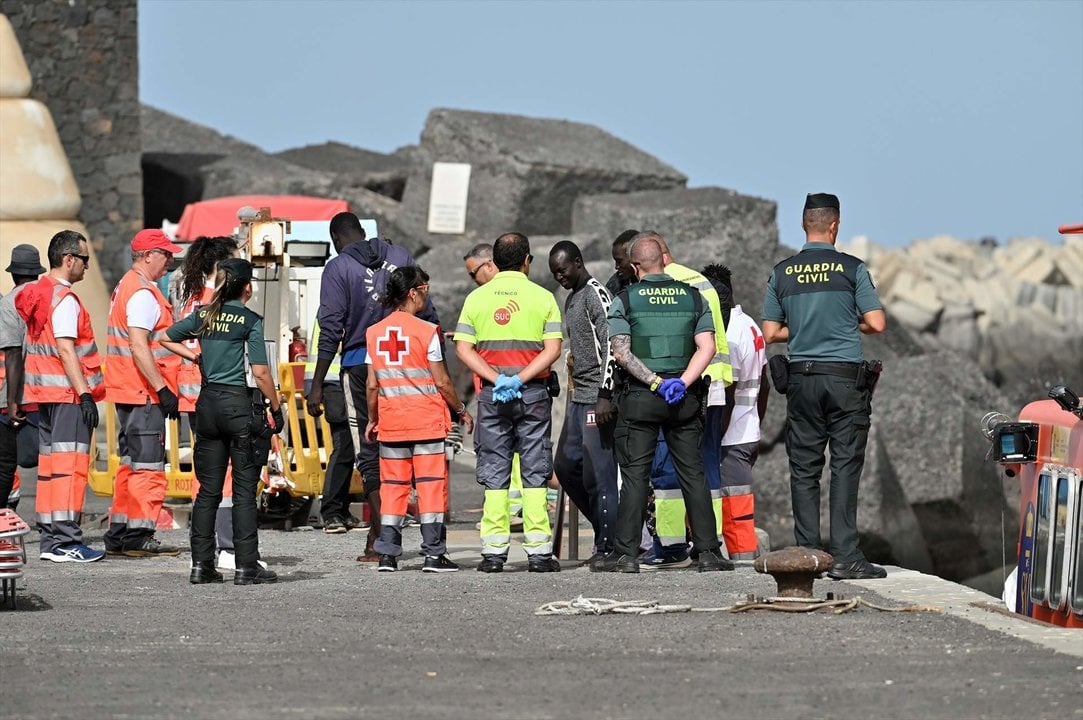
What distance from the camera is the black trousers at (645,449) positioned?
10.9 m

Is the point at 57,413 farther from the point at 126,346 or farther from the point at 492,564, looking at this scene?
the point at 492,564

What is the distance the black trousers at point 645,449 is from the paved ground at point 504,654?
1.23ft

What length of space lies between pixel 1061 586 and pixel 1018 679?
5.31ft

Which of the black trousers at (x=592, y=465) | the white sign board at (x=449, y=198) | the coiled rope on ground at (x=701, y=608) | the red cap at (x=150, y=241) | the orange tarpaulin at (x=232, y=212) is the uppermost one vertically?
the white sign board at (x=449, y=198)

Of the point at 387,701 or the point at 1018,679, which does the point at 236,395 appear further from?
the point at 1018,679

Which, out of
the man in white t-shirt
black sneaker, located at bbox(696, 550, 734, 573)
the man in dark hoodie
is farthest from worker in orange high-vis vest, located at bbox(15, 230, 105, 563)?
the man in white t-shirt

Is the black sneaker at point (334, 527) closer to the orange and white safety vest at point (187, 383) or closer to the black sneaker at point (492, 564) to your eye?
the orange and white safety vest at point (187, 383)

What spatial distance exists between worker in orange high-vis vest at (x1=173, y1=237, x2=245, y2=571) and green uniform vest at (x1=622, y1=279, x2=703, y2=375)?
228 centimetres

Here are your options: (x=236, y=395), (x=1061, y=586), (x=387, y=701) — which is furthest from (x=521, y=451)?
(x=387, y=701)

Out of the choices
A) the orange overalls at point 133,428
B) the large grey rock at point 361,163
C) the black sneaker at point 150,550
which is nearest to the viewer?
the orange overalls at point 133,428

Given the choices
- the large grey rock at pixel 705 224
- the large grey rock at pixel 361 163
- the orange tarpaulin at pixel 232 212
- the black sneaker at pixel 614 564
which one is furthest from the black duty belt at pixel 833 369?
the large grey rock at pixel 361 163

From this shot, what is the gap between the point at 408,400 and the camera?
11062mm

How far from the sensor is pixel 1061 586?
29.4 feet

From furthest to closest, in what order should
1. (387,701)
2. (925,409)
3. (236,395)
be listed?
(925,409), (236,395), (387,701)
